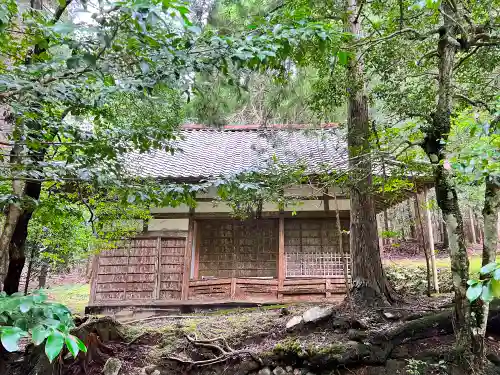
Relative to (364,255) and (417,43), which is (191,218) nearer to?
(364,255)

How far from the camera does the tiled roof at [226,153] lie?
8586 millimetres

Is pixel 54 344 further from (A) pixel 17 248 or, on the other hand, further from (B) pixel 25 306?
(A) pixel 17 248

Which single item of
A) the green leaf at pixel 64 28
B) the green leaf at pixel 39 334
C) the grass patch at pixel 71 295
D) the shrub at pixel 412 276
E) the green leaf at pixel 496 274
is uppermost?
the green leaf at pixel 64 28

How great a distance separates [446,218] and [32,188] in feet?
16.2

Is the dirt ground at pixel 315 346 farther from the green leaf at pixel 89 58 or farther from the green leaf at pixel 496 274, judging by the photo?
the green leaf at pixel 89 58

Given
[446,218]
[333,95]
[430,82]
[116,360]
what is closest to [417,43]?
[430,82]

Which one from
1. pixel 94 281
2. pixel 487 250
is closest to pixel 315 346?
pixel 487 250

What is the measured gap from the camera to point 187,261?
362 inches

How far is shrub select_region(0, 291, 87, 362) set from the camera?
4.07ft

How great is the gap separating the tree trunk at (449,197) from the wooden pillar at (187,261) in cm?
649

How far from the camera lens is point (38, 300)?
1.50 metres

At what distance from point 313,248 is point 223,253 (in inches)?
95.8

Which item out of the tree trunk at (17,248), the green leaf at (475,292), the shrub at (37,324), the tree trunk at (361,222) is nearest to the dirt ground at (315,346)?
the tree trunk at (361,222)

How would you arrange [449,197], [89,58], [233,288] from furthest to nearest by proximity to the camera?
1. [233,288]
2. [449,197]
3. [89,58]
